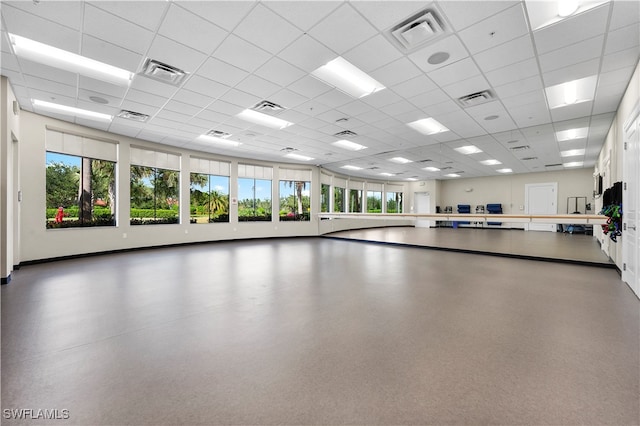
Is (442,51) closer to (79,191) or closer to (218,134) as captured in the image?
(218,134)

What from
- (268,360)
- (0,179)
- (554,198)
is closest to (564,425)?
(268,360)

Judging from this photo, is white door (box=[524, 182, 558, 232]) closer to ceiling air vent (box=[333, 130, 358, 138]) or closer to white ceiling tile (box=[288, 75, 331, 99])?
ceiling air vent (box=[333, 130, 358, 138])

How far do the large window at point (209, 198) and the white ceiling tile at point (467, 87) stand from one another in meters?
8.31

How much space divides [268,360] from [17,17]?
4610 mm

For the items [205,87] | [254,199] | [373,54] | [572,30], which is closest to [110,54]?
[205,87]

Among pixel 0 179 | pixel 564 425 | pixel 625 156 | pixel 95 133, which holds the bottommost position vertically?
pixel 564 425

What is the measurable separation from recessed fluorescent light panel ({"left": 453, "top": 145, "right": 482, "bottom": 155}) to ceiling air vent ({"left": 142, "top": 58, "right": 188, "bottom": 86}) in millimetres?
8486

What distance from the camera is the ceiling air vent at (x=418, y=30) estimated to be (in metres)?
3.04

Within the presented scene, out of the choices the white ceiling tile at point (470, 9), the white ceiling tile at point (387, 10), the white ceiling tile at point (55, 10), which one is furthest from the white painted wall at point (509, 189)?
the white ceiling tile at point (55, 10)

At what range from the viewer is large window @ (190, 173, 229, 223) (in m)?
9.70

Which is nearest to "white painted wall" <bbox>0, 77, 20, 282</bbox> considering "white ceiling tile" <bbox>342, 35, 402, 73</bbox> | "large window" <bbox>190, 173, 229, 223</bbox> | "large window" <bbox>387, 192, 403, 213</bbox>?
"large window" <bbox>190, 173, 229, 223</bbox>

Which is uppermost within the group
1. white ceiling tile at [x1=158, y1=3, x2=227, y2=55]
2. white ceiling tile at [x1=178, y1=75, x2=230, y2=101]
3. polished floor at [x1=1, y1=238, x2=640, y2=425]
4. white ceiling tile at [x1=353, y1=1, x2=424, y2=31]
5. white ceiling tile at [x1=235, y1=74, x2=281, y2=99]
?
white ceiling tile at [x1=158, y1=3, x2=227, y2=55]

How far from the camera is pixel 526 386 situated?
183 centimetres

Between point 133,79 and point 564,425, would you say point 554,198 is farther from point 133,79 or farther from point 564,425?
point 133,79
